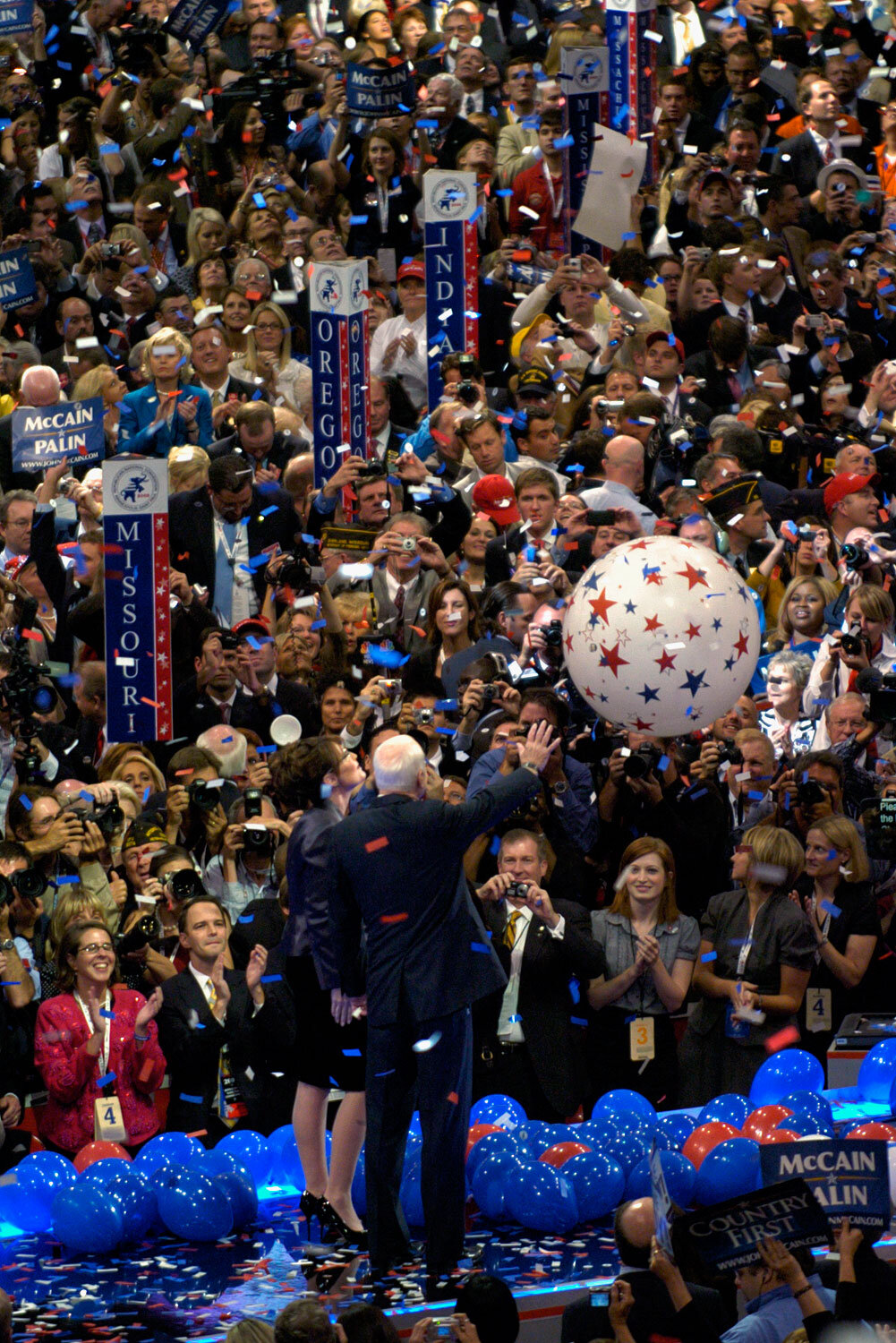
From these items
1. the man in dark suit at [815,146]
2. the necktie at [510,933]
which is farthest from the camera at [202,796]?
the man in dark suit at [815,146]

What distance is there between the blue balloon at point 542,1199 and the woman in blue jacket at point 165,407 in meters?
4.72

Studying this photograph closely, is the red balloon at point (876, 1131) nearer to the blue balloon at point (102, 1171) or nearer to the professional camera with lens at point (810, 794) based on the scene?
the professional camera with lens at point (810, 794)

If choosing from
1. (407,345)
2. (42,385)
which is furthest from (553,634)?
(407,345)

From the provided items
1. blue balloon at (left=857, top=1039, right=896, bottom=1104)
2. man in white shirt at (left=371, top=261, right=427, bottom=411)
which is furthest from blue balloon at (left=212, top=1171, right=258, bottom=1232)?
man in white shirt at (left=371, top=261, right=427, bottom=411)

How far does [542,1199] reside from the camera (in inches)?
280

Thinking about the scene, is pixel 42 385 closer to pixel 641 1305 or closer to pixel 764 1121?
pixel 764 1121

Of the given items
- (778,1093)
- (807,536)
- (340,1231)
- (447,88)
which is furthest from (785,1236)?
(447,88)

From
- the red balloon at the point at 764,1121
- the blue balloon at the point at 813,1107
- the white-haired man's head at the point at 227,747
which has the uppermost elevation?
the white-haired man's head at the point at 227,747

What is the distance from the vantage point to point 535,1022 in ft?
26.6

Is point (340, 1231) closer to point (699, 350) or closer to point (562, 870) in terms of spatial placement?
point (562, 870)

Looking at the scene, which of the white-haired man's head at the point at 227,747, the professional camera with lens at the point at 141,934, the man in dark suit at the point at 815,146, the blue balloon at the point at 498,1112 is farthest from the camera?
the man in dark suit at the point at 815,146

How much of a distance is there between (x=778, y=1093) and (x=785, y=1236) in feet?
7.36

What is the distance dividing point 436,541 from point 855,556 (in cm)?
170

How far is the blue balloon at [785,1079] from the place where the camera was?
7984 millimetres
